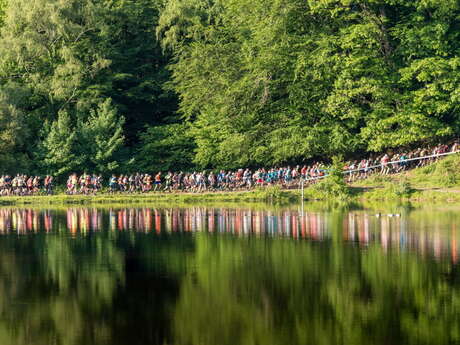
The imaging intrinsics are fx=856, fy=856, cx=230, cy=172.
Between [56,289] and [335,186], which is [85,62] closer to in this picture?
[335,186]

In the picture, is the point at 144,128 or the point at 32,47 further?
the point at 144,128

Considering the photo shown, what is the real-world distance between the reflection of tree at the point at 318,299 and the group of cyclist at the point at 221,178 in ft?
99.5

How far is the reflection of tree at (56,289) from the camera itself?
55.3 feet

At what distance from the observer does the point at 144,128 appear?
74875mm

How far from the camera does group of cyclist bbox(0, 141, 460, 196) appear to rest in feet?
186

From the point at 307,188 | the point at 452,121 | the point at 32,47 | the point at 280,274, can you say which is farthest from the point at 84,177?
the point at 280,274

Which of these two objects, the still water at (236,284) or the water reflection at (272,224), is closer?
the still water at (236,284)

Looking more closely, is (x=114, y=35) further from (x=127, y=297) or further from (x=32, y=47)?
(x=127, y=297)

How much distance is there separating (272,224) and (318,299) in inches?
688

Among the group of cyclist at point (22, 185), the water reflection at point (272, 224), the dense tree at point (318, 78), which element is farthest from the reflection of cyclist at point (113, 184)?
the water reflection at point (272, 224)

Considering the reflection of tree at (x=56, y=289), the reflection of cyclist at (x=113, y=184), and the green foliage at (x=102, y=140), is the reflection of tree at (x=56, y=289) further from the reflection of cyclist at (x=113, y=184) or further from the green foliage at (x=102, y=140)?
the green foliage at (x=102, y=140)

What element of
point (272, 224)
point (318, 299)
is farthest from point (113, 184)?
point (318, 299)

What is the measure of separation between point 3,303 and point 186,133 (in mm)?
48928

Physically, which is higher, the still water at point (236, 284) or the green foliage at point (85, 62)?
the green foliage at point (85, 62)
